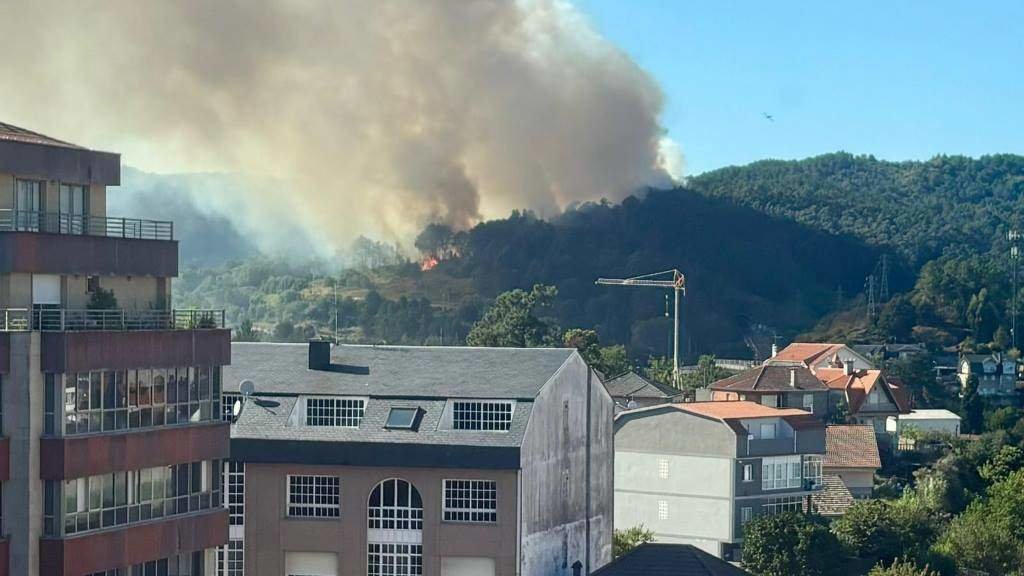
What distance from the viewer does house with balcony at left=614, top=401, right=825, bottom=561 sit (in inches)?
3787

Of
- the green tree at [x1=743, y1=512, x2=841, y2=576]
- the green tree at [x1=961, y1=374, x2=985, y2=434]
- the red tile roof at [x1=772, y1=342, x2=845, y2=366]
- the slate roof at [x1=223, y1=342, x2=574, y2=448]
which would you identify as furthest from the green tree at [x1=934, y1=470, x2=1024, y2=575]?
the red tile roof at [x1=772, y1=342, x2=845, y2=366]

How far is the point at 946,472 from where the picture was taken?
365ft

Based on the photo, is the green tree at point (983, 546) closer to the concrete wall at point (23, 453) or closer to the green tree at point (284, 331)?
the concrete wall at point (23, 453)

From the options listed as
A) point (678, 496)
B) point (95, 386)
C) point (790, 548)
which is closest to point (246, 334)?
point (678, 496)

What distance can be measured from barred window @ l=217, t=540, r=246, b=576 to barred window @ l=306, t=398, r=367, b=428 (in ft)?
14.9

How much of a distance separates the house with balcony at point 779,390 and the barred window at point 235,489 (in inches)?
2402

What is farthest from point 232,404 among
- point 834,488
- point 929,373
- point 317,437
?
point 929,373

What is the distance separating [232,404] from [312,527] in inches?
206

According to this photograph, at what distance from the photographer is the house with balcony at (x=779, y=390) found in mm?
124500

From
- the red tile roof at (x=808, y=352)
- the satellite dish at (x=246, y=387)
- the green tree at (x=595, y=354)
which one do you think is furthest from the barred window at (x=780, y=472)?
the red tile roof at (x=808, y=352)

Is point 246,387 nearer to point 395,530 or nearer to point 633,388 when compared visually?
point 395,530

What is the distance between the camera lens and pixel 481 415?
65500 millimetres

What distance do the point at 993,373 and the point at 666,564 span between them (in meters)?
122


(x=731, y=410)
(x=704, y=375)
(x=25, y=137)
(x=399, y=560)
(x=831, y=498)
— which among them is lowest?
(x=831, y=498)
